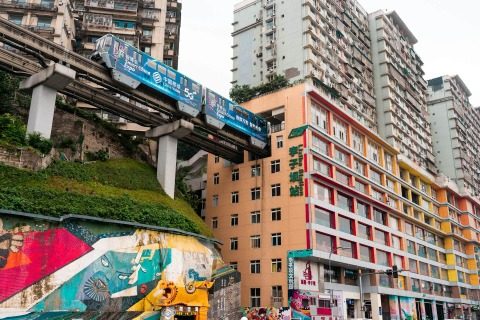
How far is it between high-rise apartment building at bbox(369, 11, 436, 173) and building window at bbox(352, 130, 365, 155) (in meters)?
24.2

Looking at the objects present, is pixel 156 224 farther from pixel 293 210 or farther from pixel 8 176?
pixel 293 210

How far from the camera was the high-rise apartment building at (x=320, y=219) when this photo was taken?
160ft

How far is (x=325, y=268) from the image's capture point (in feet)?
168

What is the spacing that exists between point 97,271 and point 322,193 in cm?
2847

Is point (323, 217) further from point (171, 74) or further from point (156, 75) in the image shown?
point (156, 75)

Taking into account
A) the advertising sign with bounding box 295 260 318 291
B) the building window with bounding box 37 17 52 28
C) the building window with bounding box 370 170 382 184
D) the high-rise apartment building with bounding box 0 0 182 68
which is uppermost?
the high-rise apartment building with bounding box 0 0 182 68

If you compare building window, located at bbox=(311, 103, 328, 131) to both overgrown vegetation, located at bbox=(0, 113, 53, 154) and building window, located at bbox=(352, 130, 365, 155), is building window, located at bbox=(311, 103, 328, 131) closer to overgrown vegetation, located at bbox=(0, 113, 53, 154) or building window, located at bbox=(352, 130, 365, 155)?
building window, located at bbox=(352, 130, 365, 155)

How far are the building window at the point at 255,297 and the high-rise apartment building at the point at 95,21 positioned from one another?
36.4 m

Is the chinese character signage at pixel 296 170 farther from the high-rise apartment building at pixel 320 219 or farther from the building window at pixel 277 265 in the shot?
the building window at pixel 277 265

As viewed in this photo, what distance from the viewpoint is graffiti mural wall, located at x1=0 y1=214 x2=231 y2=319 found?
90.6 feet

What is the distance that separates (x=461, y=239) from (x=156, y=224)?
6738 cm

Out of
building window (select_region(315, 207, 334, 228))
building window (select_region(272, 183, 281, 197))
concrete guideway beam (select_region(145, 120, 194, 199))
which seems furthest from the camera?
building window (select_region(272, 183, 281, 197))

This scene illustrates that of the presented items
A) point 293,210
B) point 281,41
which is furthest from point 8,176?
point 281,41

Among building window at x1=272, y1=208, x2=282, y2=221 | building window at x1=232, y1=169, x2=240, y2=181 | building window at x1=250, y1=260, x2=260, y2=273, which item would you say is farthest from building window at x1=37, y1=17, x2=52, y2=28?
building window at x1=250, y1=260, x2=260, y2=273
